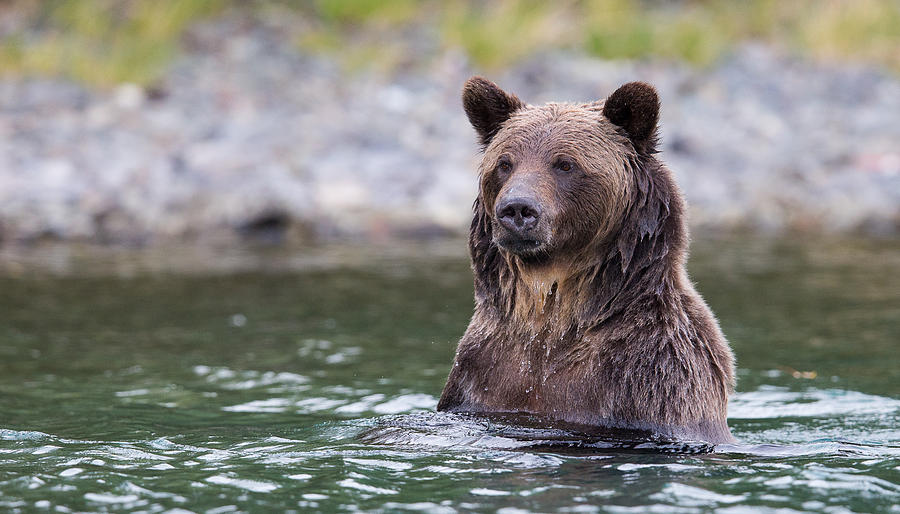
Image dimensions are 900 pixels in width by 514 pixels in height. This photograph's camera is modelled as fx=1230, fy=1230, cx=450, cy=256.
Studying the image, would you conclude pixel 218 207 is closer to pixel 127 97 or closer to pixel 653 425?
pixel 127 97

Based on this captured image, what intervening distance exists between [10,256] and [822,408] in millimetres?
8601

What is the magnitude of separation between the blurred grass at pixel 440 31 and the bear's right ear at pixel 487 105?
1153 centimetres

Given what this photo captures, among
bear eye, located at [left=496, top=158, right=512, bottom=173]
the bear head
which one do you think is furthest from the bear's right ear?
bear eye, located at [left=496, top=158, right=512, bottom=173]

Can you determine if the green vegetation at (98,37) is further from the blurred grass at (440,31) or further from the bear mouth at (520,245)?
the bear mouth at (520,245)

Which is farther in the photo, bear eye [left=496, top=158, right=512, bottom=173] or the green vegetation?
the green vegetation

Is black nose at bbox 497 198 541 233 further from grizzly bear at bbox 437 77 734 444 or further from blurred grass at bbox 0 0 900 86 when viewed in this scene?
blurred grass at bbox 0 0 900 86

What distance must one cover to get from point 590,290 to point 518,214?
65 cm

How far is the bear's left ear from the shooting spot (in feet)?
19.5

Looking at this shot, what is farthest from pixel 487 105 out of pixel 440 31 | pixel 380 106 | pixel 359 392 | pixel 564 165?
pixel 440 31

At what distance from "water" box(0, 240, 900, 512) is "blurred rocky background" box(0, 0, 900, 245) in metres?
1.18

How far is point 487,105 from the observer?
251 inches

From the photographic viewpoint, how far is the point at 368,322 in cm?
1003

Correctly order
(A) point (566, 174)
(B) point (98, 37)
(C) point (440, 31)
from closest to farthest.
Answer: (A) point (566, 174) < (B) point (98, 37) < (C) point (440, 31)

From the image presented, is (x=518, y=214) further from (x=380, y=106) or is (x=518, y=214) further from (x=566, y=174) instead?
(x=380, y=106)
